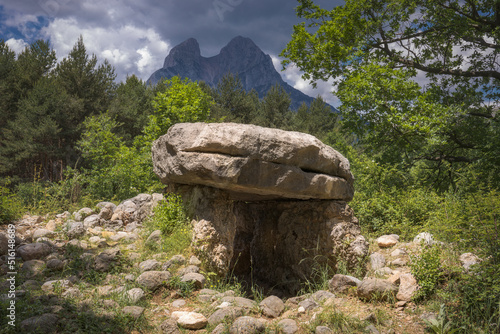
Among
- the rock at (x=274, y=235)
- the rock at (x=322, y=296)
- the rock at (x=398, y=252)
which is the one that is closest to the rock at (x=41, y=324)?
the rock at (x=274, y=235)

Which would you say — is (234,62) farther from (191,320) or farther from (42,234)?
(191,320)

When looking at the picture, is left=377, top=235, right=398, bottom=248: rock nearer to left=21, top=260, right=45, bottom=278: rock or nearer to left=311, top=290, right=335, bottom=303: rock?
left=311, top=290, right=335, bottom=303: rock

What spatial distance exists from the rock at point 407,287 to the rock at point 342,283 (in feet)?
1.90

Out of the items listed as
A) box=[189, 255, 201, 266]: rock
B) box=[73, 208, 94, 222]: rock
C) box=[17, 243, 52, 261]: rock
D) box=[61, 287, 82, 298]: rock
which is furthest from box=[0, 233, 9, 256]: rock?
box=[189, 255, 201, 266]: rock

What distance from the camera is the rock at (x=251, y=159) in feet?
15.3

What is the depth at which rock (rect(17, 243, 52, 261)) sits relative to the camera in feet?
16.0

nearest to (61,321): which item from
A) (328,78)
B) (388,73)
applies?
(388,73)

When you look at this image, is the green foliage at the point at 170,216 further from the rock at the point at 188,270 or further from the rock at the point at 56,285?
the rock at the point at 56,285

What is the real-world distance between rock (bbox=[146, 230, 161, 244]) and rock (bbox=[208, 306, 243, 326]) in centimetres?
238

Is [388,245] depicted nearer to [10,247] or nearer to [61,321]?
[61,321]

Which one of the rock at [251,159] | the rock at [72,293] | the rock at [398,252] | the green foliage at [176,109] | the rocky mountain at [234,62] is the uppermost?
the rocky mountain at [234,62]

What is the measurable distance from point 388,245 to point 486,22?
241 inches

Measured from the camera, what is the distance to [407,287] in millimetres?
3998

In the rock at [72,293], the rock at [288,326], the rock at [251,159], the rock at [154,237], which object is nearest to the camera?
the rock at [288,326]
